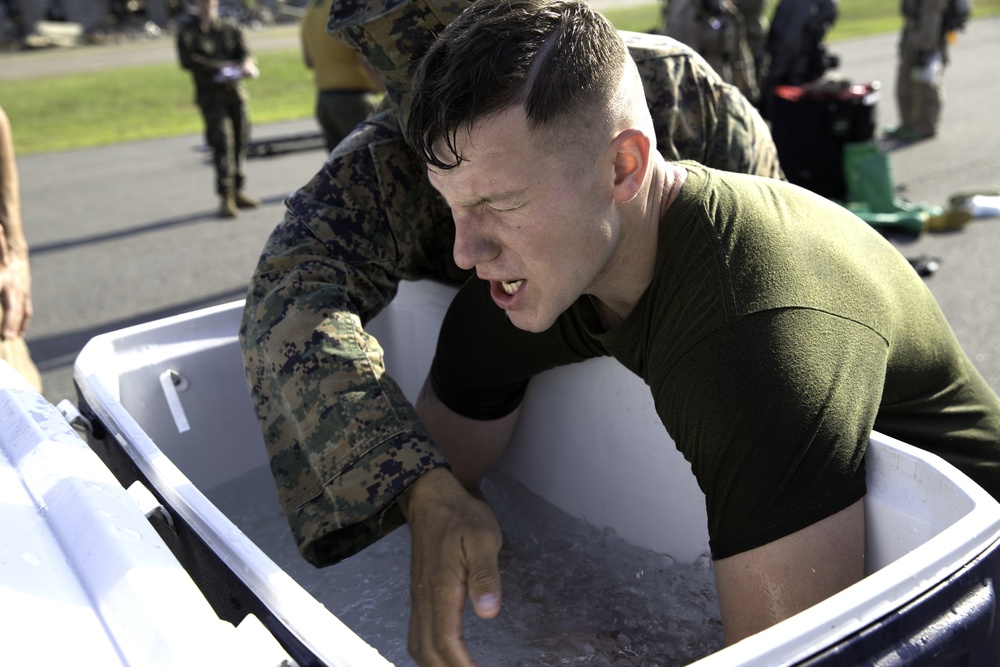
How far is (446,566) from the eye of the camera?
1.50 m

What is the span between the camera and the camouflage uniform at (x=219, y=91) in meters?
7.21

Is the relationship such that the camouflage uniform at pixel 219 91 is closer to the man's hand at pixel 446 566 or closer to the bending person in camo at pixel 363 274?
the bending person in camo at pixel 363 274

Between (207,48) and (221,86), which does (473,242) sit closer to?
(221,86)

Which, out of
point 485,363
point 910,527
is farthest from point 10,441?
point 910,527

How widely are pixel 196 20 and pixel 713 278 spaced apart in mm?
7014

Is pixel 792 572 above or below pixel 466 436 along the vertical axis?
above

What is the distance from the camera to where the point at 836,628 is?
1003 mm

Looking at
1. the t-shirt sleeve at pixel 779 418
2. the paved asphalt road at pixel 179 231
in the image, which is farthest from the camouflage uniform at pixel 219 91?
the t-shirt sleeve at pixel 779 418

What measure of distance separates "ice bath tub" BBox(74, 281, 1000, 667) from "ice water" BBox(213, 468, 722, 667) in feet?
0.07

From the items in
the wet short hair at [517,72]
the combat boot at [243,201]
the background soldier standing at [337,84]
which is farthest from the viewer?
the combat boot at [243,201]

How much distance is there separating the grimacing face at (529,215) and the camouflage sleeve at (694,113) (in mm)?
736

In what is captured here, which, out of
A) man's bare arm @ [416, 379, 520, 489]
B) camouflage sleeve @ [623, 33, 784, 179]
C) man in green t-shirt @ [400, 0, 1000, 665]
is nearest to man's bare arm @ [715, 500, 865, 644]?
man in green t-shirt @ [400, 0, 1000, 665]

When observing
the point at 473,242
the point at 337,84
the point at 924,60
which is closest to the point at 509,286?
the point at 473,242

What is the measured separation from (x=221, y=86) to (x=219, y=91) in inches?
1.6
